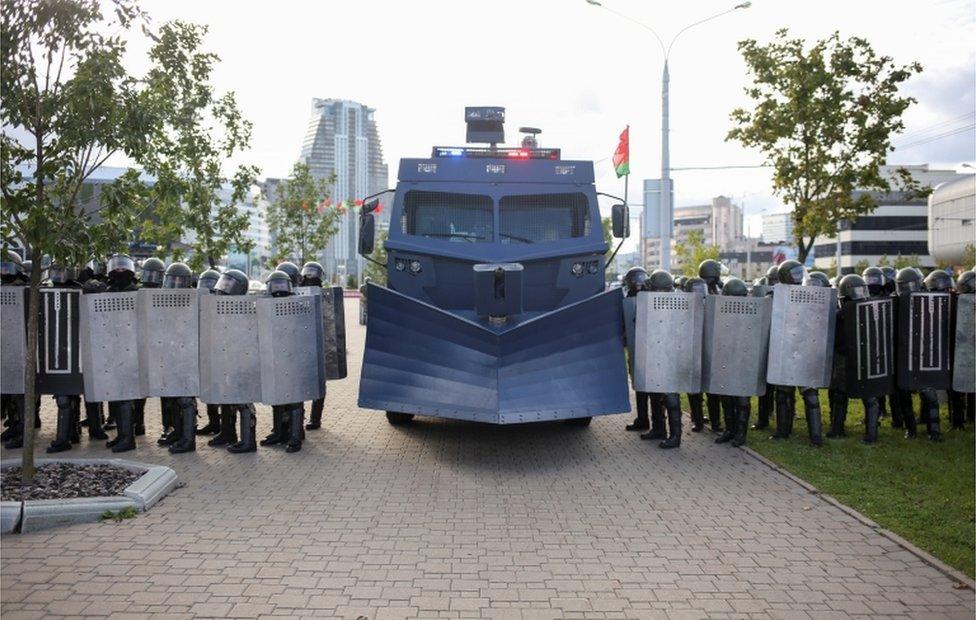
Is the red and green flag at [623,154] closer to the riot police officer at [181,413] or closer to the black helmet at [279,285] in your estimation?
the black helmet at [279,285]

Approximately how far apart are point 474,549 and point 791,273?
580 cm

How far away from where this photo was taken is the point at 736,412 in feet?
31.4

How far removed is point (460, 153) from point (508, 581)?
6.71 m

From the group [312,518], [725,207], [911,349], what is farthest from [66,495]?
[725,207]

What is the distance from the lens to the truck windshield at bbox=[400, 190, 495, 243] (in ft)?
32.4

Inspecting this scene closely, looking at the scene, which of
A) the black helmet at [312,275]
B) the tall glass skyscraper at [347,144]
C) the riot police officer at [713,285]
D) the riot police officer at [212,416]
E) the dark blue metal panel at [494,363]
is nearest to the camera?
the dark blue metal panel at [494,363]

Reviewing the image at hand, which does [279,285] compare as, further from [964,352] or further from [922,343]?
[964,352]

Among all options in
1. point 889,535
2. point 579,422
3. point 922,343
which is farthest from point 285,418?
point 922,343

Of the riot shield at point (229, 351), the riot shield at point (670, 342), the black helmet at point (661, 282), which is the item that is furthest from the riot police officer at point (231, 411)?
the black helmet at point (661, 282)

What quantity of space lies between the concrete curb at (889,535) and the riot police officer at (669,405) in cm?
109

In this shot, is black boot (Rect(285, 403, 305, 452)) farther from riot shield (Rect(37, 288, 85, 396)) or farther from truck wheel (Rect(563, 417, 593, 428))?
truck wheel (Rect(563, 417, 593, 428))

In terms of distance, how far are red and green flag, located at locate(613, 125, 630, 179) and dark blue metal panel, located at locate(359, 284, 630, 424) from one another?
37.9 ft

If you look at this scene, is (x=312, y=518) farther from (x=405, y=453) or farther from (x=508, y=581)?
(x=405, y=453)

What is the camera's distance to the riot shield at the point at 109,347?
8.48m
